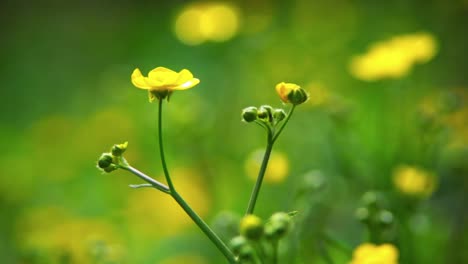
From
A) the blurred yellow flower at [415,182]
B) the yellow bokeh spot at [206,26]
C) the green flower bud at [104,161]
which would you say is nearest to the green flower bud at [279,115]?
the green flower bud at [104,161]

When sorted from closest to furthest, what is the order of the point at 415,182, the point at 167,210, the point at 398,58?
the point at 415,182 < the point at 398,58 < the point at 167,210

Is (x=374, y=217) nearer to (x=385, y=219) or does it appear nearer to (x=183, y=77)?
(x=385, y=219)

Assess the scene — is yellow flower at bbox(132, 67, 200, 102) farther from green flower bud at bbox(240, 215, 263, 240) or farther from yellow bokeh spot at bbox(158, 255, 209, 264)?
yellow bokeh spot at bbox(158, 255, 209, 264)

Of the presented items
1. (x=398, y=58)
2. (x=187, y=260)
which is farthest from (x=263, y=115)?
(x=187, y=260)

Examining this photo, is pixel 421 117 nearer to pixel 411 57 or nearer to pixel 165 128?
pixel 411 57

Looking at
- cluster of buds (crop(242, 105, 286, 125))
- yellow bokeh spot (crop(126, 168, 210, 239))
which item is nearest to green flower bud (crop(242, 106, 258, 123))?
cluster of buds (crop(242, 105, 286, 125))

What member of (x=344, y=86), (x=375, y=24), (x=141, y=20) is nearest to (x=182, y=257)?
(x=344, y=86)

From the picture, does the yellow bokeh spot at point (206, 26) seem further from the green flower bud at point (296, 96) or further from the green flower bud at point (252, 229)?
the green flower bud at point (252, 229)
